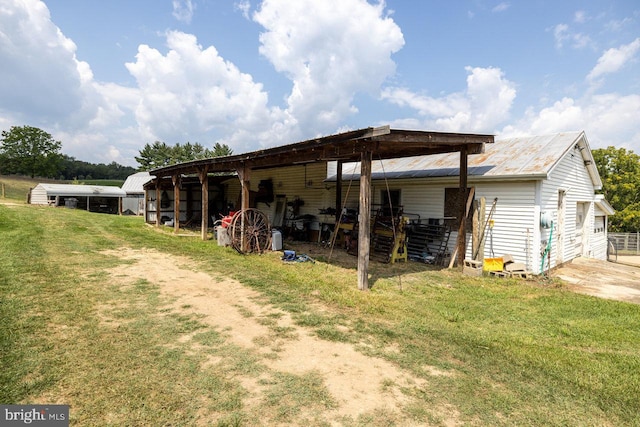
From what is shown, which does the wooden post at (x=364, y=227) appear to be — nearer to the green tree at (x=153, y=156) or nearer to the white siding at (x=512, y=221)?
the white siding at (x=512, y=221)

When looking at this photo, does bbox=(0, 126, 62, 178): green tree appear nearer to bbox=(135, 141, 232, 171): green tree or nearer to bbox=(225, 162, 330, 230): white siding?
bbox=(135, 141, 232, 171): green tree

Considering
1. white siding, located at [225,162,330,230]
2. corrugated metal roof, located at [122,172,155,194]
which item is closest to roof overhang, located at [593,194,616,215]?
white siding, located at [225,162,330,230]

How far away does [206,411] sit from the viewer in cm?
255

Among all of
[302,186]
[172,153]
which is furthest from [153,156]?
[302,186]

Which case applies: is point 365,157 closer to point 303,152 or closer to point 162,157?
point 303,152

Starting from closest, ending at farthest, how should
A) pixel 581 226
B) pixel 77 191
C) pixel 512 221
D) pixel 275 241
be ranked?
1. pixel 512 221
2. pixel 275 241
3. pixel 581 226
4. pixel 77 191

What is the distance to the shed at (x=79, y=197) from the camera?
2505 centimetres

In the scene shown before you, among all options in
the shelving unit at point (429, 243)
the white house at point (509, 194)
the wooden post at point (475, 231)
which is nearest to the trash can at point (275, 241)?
the white house at point (509, 194)

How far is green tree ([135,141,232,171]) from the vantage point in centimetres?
5053

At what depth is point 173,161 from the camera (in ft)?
162

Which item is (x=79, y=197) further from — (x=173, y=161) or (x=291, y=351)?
(x=291, y=351)

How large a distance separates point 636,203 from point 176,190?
113ft

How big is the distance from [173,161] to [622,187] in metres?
52.5

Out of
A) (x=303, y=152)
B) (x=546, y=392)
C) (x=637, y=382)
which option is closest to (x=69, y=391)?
(x=546, y=392)
